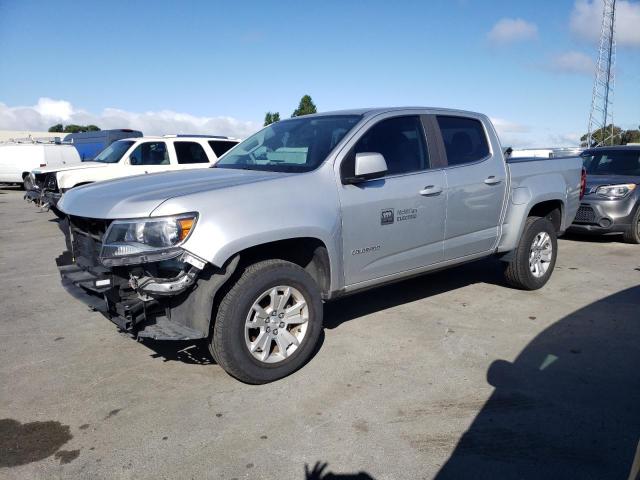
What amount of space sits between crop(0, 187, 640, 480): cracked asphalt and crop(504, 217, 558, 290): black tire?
0.95 ft

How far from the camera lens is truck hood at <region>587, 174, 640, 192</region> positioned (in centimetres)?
886

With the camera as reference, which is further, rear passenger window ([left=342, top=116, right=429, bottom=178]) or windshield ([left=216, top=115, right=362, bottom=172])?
rear passenger window ([left=342, top=116, right=429, bottom=178])

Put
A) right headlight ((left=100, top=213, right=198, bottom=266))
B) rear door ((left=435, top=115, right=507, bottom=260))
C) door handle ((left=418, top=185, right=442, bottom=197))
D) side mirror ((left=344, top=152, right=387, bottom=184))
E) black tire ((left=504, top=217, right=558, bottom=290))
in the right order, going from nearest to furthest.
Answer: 1. right headlight ((left=100, top=213, right=198, bottom=266))
2. side mirror ((left=344, top=152, right=387, bottom=184))
3. door handle ((left=418, top=185, right=442, bottom=197))
4. rear door ((left=435, top=115, right=507, bottom=260))
5. black tire ((left=504, top=217, right=558, bottom=290))

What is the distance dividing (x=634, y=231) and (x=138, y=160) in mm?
9755

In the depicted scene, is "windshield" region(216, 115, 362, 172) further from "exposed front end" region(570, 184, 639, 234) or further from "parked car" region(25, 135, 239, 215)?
"parked car" region(25, 135, 239, 215)

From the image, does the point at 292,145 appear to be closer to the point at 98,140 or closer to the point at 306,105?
the point at 98,140

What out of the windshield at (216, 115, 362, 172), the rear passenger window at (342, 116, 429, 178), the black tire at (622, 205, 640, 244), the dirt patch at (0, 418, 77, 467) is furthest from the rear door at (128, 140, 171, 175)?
the black tire at (622, 205, 640, 244)

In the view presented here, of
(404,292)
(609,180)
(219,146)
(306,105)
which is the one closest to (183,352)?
(404,292)

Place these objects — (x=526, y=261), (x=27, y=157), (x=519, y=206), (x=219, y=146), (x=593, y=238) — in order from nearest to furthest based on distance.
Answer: (x=519, y=206), (x=526, y=261), (x=593, y=238), (x=219, y=146), (x=27, y=157)

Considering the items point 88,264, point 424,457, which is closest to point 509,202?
point 424,457

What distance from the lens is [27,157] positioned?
1975cm

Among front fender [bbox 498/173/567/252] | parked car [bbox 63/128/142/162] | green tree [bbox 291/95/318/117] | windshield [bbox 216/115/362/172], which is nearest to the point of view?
windshield [bbox 216/115/362/172]

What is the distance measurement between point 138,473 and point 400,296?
3565 mm

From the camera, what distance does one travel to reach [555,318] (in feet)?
16.4
